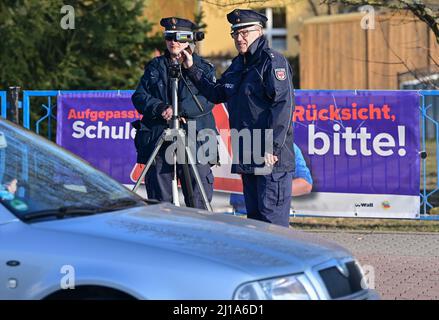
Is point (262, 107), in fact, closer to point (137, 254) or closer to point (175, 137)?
point (175, 137)

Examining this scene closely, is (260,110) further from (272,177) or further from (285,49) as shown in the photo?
(285,49)

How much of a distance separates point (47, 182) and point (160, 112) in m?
2.78

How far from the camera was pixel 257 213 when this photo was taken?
22.9 ft

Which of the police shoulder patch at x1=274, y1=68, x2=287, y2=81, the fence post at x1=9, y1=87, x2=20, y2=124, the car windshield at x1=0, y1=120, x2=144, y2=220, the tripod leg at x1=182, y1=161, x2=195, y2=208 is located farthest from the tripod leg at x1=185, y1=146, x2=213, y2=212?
the fence post at x1=9, y1=87, x2=20, y2=124

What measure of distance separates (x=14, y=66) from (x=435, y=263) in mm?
10196

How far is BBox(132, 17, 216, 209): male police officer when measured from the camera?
25.0 ft

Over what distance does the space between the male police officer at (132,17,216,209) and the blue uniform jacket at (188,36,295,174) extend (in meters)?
0.55

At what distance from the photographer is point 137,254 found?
163 inches

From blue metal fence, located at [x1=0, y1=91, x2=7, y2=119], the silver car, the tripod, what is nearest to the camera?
the silver car

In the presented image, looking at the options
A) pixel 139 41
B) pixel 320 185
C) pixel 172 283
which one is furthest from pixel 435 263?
pixel 139 41

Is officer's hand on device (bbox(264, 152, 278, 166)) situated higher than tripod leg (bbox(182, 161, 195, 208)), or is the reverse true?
officer's hand on device (bbox(264, 152, 278, 166))

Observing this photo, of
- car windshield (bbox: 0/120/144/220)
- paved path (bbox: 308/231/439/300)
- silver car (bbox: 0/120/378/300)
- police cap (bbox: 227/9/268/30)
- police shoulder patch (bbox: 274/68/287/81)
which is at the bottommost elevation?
paved path (bbox: 308/231/439/300)

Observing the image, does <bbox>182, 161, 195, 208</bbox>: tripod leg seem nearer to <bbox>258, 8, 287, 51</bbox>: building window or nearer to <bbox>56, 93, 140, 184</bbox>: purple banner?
<bbox>56, 93, 140, 184</bbox>: purple banner

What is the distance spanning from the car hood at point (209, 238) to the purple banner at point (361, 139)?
574 cm
